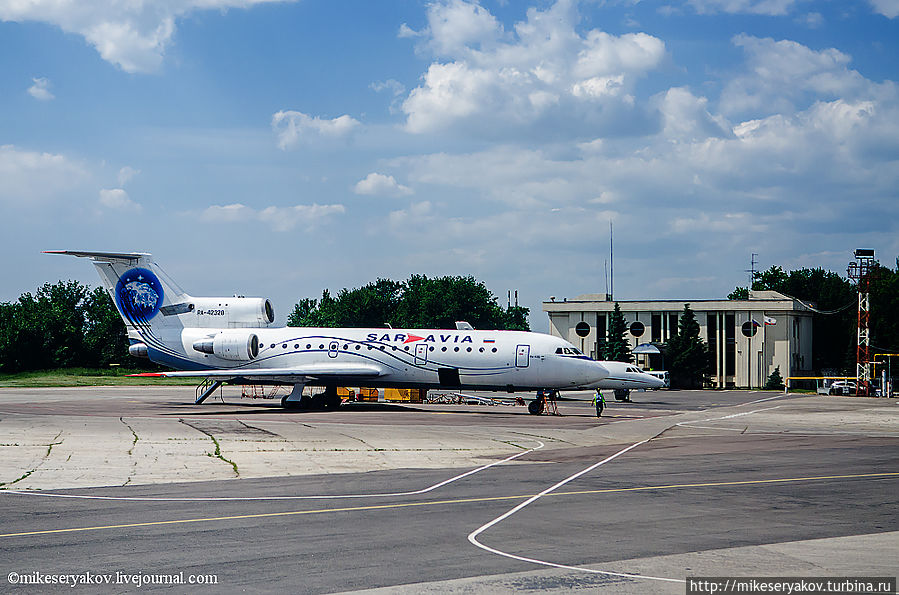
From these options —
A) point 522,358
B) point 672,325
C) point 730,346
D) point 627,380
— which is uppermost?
point 672,325

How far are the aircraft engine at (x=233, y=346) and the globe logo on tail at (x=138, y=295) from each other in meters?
3.50

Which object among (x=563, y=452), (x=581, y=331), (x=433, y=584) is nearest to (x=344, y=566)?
(x=433, y=584)

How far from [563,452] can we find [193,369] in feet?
86.9

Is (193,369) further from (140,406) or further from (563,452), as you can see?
(563,452)

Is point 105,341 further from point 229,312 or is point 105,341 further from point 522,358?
point 522,358

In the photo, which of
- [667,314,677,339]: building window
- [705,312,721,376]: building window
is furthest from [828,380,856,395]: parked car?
[667,314,677,339]: building window

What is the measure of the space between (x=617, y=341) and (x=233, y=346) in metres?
55.3

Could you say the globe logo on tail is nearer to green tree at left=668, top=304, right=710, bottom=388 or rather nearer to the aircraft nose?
the aircraft nose

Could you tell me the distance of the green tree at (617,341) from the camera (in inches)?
3541

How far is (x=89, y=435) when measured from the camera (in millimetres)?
26891

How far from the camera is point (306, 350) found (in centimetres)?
4378

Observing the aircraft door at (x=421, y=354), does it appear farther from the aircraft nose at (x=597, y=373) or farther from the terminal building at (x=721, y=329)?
the terminal building at (x=721, y=329)

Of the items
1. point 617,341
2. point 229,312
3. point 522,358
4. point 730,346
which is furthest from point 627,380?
point 730,346

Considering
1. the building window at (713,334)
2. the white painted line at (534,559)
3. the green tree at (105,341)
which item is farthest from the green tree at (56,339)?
the white painted line at (534,559)
